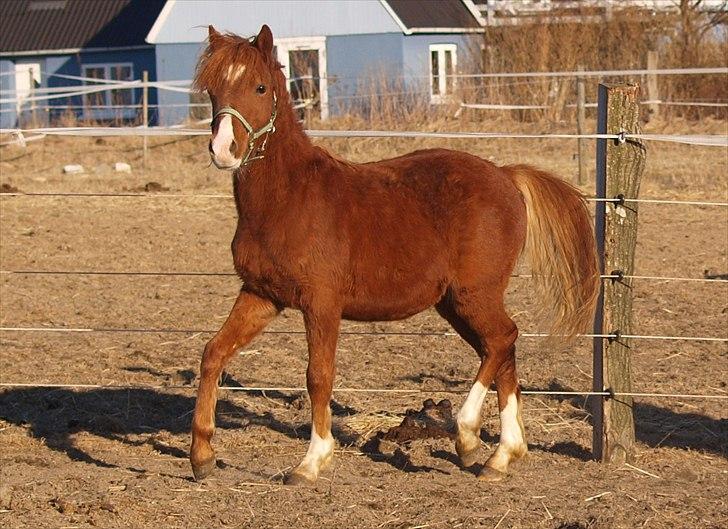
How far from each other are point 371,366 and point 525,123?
14.7 m

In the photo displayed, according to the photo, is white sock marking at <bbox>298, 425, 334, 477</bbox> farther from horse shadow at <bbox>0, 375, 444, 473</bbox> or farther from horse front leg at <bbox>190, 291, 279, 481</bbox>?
horse shadow at <bbox>0, 375, 444, 473</bbox>

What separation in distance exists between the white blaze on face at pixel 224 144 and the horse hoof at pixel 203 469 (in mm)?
1352

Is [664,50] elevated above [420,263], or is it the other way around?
[664,50]

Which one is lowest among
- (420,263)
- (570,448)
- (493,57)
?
(570,448)

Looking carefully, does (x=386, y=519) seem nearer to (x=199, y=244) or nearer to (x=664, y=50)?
(x=199, y=244)

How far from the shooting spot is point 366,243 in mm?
5031

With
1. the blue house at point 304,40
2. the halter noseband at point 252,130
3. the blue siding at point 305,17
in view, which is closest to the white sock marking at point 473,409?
the halter noseband at point 252,130

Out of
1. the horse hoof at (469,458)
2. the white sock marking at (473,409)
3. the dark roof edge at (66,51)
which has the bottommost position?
the horse hoof at (469,458)

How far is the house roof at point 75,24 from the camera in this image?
34594 mm

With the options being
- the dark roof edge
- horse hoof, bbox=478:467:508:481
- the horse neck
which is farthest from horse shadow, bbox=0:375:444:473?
the dark roof edge

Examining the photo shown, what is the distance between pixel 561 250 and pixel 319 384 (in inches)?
52.6

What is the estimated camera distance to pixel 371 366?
7.31 m

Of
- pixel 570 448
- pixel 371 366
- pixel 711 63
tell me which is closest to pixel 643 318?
pixel 371 366

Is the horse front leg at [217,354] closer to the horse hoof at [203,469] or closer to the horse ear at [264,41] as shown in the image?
the horse hoof at [203,469]
